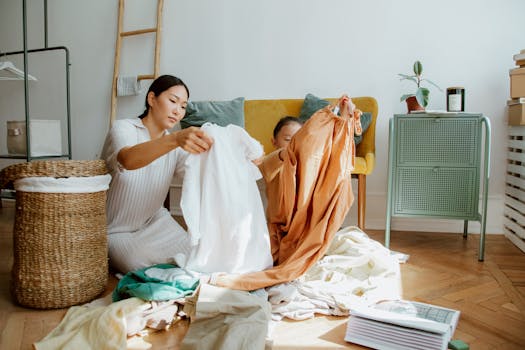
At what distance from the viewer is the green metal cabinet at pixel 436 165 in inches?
93.9

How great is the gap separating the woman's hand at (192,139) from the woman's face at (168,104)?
0.37m

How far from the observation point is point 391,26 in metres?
2.99

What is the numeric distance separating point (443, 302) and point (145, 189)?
1.29 m

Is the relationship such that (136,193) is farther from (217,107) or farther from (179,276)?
(217,107)

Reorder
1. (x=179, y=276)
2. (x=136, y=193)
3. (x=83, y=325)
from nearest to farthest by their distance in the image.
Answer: (x=83, y=325)
(x=179, y=276)
(x=136, y=193)

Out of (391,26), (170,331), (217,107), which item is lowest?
(170,331)

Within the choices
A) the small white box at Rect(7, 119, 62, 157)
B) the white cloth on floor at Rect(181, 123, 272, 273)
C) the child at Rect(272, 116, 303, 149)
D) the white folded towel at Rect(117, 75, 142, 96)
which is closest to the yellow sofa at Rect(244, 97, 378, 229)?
the child at Rect(272, 116, 303, 149)

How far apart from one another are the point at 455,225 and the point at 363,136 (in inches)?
34.6

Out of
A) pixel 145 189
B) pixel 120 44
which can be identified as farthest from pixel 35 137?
pixel 145 189

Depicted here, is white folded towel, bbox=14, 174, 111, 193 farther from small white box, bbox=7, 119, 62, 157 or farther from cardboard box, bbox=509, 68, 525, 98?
cardboard box, bbox=509, 68, 525, 98

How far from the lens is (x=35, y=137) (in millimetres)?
2881

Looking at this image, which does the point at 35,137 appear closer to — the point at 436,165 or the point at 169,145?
the point at 169,145

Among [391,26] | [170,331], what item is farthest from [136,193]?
[391,26]

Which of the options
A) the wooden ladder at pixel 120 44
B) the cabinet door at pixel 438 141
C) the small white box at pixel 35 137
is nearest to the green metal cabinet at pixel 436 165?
the cabinet door at pixel 438 141
